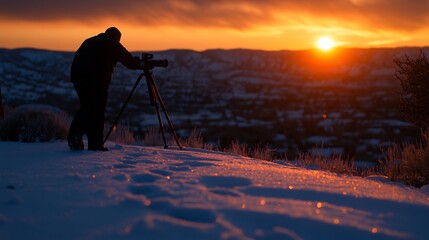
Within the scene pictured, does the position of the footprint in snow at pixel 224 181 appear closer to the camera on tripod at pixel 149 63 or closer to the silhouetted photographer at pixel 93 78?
the silhouetted photographer at pixel 93 78

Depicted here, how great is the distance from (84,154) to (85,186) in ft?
6.62

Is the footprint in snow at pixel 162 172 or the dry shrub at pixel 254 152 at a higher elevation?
the footprint in snow at pixel 162 172

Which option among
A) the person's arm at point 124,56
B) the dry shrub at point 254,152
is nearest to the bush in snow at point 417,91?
the dry shrub at point 254,152

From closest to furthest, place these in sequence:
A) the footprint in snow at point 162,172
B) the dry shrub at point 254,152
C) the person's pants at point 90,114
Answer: the footprint in snow at point 162,172 < the person's pants at point 90,114 < the dry shrub at point 254,152

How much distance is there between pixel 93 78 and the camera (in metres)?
6.40

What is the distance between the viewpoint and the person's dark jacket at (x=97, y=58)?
6.36 meters

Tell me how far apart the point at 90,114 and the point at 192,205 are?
12.0 feet

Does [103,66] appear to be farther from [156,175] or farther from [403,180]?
[403,180]

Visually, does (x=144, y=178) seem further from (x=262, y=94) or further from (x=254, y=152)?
(x=262, y=94)

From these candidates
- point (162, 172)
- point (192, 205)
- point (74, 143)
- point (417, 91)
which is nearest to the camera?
point (192, 205)

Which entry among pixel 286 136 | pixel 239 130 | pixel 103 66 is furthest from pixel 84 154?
pixel 239 130

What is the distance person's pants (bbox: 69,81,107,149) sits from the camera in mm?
→ 6426

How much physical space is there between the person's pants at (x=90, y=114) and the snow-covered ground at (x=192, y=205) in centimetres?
161

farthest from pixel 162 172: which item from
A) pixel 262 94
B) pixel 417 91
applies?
pixel 262 94
